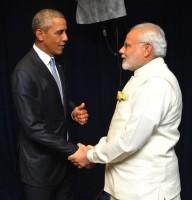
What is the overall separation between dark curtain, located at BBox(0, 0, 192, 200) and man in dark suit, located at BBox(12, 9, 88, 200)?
685 millimetres

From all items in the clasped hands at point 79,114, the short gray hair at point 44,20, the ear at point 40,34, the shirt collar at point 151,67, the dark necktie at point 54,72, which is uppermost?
the short gray hair at point 44,20

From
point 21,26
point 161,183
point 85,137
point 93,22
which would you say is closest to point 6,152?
point 85,137

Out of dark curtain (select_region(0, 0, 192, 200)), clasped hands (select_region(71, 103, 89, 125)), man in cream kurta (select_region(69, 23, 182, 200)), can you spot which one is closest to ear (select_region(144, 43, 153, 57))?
man in cream kurta (select_region(69, 23, 182, 200))

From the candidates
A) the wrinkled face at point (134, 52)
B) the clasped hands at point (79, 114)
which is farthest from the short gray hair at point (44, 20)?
the clasped hands at point (79, 114)

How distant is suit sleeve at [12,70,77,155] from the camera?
1.96 m

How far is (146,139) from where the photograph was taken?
177 centimetres

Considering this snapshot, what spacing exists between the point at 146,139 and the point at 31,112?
1.96 feet

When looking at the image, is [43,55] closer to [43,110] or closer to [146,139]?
[43,110]

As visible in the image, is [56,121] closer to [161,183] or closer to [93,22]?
[161,183]

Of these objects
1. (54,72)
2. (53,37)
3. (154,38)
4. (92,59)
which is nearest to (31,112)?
(54,72)

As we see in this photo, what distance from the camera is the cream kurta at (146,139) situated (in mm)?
1721

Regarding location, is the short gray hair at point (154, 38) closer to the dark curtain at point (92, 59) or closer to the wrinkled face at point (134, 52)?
the wrinkled face at point (134, 52)

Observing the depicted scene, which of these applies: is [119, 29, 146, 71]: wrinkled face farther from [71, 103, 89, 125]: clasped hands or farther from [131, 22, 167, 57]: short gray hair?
[71, 103, 89, 125]: clasped hands

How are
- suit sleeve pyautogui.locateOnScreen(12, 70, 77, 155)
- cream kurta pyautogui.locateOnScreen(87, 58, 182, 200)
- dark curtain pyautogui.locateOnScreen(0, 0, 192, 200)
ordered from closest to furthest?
cream kurta pyautogui.locateOnScreen(87, 58, 182, 200) → suit sleeve pyautogui.locateOnScreen(12, 70, 77, 155) → dark curtain pyautogui.locateOnScreen(0, 0, 192, 200)
